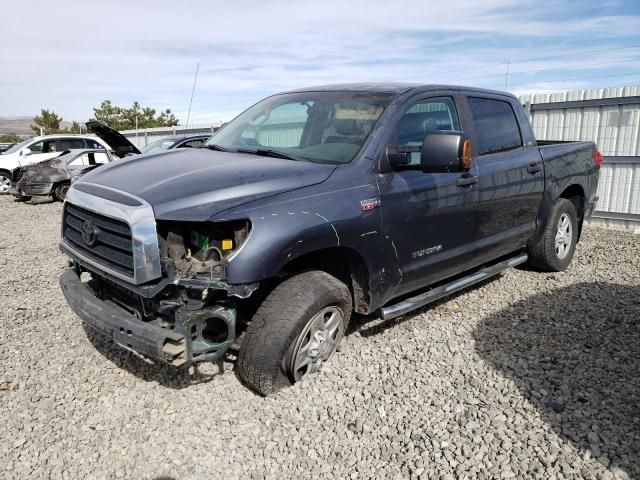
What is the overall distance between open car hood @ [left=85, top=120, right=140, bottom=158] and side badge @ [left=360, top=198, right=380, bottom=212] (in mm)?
5255

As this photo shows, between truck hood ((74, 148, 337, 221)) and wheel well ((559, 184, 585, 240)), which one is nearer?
truck hood ((74, 148, 337, 221))

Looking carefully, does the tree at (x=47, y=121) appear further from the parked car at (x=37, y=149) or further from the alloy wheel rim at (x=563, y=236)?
the alloy wheel rim at (x=563, y=236)

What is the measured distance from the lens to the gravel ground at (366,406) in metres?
2.66

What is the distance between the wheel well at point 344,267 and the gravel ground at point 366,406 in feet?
1.69

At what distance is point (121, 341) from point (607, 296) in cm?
458

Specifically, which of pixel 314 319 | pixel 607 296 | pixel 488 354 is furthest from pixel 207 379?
pixel 607 296

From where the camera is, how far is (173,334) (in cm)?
276

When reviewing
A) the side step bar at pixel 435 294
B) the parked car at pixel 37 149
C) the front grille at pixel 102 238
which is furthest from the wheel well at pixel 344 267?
the parked car at pixel 37 149

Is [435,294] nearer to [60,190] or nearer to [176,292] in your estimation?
[176,292]

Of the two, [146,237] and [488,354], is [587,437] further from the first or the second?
[146,237]

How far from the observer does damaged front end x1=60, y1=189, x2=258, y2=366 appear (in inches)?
109

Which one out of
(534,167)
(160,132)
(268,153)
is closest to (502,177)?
(534,167)

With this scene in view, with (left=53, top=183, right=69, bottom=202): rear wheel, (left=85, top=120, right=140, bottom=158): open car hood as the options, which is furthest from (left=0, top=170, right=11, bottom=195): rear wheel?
(left=85, top=120, right=140, bottom=158): open car hood

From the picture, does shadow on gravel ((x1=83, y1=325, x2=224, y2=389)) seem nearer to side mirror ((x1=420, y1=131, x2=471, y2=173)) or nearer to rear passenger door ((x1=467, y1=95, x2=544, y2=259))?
side mirror ((x1=420, y1=131, x2=471, y2=173))
